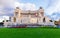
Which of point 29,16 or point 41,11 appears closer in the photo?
point 41,11

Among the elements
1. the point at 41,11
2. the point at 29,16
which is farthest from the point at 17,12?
the point at 41,11

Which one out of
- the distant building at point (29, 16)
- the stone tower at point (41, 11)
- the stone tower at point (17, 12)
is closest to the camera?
the distant building at point (29, 16)

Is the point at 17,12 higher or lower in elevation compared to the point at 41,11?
lower

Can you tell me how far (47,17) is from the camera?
227 ft

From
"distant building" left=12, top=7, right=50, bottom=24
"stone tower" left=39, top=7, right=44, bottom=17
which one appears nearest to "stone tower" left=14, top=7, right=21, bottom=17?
"distant building" left=12, top=7, right=50, bottom=24

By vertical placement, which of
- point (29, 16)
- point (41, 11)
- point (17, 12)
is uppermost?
point (41, 11)

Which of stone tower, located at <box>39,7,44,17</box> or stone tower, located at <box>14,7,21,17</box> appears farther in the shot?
stone tower, located at <box>39,7,44,17</box>

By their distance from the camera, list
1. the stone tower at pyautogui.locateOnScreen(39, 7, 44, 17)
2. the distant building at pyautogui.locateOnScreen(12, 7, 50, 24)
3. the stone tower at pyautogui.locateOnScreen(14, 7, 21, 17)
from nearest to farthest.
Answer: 1. the distant building at pyautogui.locateOnScreen(12, 7, 50, 24)
2. the stone tower at pyautogui.locateOnScreen(14, 7, 21, 17)
3. the stone tower at pyautogui.locateOnScreen(39, 7, 44, 17)

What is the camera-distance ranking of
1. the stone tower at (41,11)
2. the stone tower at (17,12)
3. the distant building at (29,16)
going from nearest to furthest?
the distant building at (29,16), the stone tower at (17,12), the stone tower at (41,11)

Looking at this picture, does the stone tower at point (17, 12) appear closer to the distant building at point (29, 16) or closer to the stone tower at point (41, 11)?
the distant building at point (29, 16)

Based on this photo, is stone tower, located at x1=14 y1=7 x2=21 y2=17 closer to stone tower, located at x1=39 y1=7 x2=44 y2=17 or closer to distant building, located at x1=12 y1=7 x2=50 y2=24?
distant building, located at x1=12 y1=7 x2=50 y2=24

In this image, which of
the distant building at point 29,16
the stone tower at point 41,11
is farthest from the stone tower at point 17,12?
the stone tower at point 41,11

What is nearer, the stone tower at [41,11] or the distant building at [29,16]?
the distant building at [29,16]

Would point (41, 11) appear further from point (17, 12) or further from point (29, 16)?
point (17, 12)
